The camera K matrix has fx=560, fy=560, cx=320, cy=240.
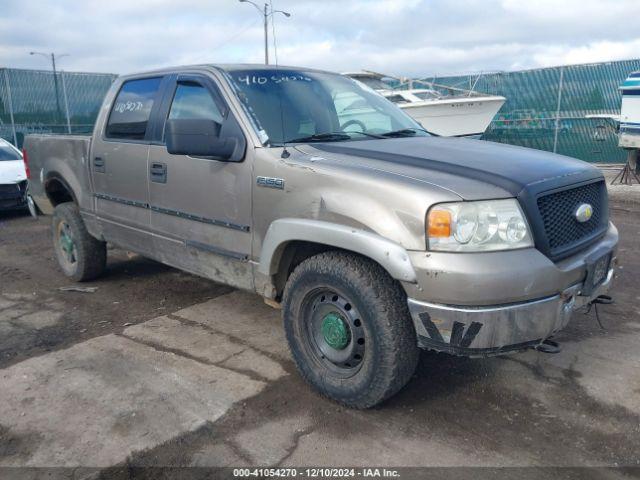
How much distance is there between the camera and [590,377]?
3496 mm

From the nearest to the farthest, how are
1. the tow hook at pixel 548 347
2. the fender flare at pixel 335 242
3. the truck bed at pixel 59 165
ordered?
1. the fender flare at pixel 335 242
2. the tow hook at pixel 548 347
3. the truck bed at pixel 59 165

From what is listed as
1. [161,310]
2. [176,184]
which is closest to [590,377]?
[176,184]

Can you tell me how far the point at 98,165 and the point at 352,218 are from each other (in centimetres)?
289

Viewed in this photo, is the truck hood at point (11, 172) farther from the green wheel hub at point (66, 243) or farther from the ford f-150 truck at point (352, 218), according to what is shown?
the ford f-150 truck at point (352, 218)

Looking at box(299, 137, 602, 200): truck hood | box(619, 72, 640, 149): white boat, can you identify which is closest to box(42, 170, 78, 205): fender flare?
box(299, 137, 602, 200): truck hood

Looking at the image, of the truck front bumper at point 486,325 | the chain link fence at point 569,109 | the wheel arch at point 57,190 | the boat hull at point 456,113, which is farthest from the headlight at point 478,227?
the chain link fence at point 569,109

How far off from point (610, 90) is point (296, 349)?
1603 cm

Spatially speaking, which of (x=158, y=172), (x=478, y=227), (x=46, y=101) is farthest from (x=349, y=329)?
(x=46, y=101)

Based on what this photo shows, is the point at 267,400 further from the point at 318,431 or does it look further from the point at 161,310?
the point at 161,310

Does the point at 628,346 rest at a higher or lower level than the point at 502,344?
lower

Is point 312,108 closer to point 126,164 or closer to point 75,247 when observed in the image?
point 126,164

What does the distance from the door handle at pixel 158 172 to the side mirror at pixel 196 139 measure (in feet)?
2.11

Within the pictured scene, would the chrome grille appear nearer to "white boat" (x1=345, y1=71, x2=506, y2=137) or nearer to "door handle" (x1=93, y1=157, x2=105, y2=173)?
"door handle" (x1=93, y1=157, x2=105, y2=173)

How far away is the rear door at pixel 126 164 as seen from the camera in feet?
14.2
